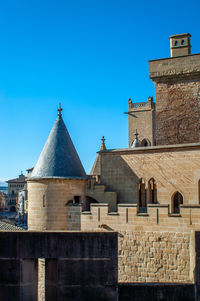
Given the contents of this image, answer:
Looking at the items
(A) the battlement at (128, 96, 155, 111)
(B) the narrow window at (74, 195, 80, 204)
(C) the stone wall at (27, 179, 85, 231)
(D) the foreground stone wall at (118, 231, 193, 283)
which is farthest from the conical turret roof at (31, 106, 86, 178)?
(A) the battlement at (128, 96, 155, 111)

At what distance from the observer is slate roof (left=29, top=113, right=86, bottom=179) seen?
13.0m

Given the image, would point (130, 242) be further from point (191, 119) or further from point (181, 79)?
point (181, 79)

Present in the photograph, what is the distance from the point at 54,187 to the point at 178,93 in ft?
28.1

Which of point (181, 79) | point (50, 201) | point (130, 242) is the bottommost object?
point (130, 242)

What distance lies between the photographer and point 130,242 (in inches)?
441

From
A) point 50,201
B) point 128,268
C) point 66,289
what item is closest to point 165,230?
point 128,268

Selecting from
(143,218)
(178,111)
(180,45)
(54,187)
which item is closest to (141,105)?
(180,45)

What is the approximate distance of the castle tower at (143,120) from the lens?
3366 centimetres

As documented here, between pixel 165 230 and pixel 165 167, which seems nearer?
pixel 165 230

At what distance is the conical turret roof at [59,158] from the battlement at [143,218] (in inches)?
80.7

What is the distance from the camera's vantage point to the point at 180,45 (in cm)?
1766

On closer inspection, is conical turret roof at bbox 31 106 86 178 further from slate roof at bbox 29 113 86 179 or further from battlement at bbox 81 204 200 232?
battlement at bbox 81 204 200 232

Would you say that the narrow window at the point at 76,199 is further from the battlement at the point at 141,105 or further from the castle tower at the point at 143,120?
the battlement at the point at 141,105

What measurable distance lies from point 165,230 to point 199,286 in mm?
5091
